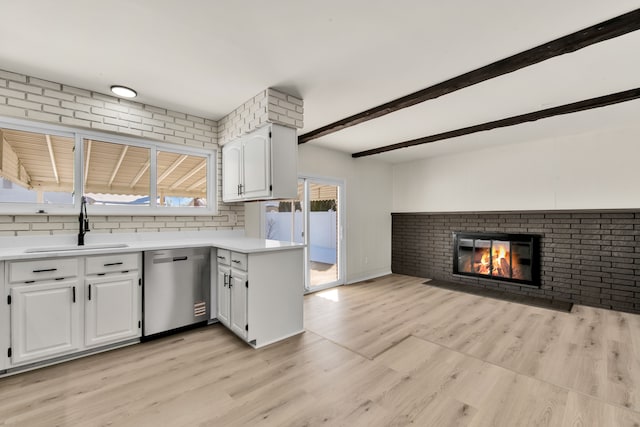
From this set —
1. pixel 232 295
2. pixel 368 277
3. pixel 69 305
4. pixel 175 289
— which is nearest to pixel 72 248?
pixel 69 305

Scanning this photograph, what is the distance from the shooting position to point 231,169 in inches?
143

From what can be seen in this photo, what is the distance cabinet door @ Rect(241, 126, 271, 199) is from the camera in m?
3.02

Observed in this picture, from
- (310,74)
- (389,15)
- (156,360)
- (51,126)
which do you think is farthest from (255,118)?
Answer: (156,360)

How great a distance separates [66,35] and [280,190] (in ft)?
6.57

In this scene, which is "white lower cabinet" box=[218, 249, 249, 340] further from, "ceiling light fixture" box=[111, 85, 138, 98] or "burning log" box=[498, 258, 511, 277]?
"burning log" box=[498, 258, 511, 277]

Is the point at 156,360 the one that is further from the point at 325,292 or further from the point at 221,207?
the point at 325,292

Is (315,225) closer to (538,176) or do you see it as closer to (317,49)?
(317,49)

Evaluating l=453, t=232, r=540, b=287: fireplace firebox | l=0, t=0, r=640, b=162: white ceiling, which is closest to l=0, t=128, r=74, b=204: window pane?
l=0, t=0, r=640, b=162: white ceiling

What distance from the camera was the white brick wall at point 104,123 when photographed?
8.46 ft

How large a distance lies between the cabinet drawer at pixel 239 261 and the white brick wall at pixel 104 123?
3.44 ft

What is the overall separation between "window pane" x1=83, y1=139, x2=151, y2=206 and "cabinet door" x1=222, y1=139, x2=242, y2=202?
87 centimetres

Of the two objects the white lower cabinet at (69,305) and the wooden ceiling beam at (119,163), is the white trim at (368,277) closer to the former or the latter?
the white lower cabinet at (69,305)

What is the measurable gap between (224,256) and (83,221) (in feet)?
4.63

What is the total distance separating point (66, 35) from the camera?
204 centimetres
